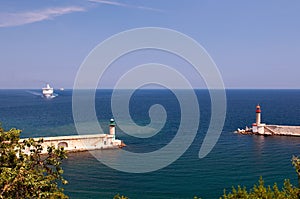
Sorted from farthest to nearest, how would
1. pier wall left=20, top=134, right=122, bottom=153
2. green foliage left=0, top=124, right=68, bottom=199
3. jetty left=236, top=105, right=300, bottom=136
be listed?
jetty left=236, top=105, right=300, bottom=136 → pier wall left=20, top=134, right=122, bottom=153 → green foliage left=0, top=124, right=68, bottom=199

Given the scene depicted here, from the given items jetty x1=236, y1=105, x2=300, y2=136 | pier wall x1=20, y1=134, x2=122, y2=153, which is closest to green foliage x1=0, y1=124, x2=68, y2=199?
pier wall x1=20, y1=134, x2=122, y2=153

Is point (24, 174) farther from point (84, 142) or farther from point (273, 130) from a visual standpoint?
point (273, 130)

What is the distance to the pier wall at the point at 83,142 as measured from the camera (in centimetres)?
5347

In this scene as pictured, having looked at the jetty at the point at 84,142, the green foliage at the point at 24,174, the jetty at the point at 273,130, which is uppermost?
the jetty at the point at 273,130

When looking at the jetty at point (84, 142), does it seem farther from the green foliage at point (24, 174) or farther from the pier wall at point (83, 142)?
the green foliage at point (24, 174)

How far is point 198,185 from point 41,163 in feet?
79.8

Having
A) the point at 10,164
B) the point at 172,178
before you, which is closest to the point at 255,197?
the point at 10,164

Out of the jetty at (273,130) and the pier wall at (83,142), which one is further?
the jetty at (273,130)

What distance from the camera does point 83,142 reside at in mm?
55281

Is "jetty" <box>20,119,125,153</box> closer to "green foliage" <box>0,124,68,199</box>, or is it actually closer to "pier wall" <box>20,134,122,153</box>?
"pier wall" <box>20,134,122,153</box>

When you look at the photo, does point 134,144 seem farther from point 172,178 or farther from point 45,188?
point 45,188

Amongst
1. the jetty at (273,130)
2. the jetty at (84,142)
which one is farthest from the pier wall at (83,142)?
the jetty at (273,130)

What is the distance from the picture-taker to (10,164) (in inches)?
617

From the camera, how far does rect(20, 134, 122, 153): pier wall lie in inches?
2105
